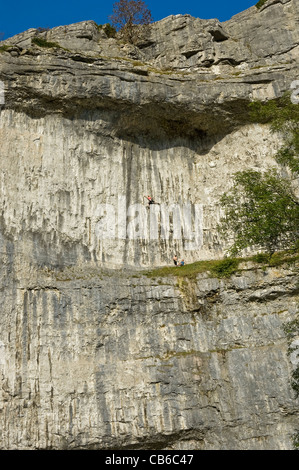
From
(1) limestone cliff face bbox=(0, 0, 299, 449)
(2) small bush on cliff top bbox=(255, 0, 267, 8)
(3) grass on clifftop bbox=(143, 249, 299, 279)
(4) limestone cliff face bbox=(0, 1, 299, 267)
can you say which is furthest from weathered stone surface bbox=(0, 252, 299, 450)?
(2) small bush on cliff top bbox=(255, 0, 267, 8)

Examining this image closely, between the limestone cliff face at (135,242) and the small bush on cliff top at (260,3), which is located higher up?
the small bush on cliff top at (260,3)

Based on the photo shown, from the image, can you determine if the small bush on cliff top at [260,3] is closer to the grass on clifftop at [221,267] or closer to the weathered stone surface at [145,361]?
the grass on clifftop at [221,267]

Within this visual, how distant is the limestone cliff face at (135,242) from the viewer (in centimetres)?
1803

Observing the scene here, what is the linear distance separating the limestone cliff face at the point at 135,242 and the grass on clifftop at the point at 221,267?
45 cm

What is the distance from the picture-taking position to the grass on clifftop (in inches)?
801

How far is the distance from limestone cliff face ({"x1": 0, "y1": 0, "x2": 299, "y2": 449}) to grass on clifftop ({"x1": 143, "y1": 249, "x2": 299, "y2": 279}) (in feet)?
1.47

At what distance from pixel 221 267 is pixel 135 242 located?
14.0ft

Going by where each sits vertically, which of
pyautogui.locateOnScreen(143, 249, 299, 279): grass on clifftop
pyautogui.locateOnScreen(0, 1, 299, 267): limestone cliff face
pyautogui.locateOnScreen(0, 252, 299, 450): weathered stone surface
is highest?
pyautogui.locateOnScreen(0, 1, 299, 267): limestone cliff face

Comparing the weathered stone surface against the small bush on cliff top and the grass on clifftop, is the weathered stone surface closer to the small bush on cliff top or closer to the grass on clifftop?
the grass on clifftop

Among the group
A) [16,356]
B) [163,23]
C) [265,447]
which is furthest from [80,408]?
[163,23]

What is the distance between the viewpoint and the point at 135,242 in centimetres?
2303

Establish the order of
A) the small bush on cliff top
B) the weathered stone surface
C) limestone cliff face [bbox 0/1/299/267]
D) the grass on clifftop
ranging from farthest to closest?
1. the small bush on cliff top
2. limestone cliff face [bbox 0/1/299/267]
3. the grass on clifftop
4. the weathered stone surface

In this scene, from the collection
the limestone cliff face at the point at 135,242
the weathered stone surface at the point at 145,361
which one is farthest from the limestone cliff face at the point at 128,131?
the weathered stone surface at the point at 145,361

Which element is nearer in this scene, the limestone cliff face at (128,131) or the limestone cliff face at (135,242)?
the limestone cliff face at (135,242)
